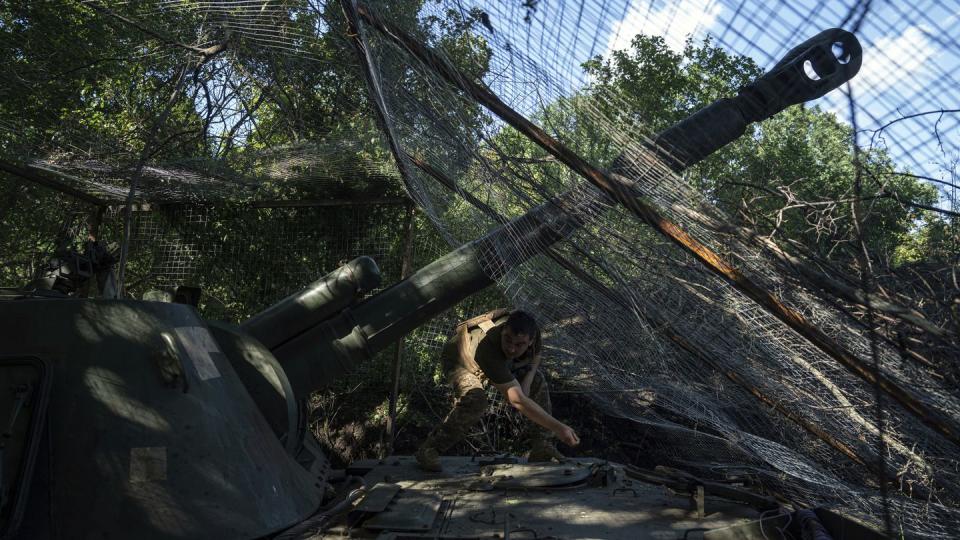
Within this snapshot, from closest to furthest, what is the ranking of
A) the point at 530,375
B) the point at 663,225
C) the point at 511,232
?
the point at 663,225
the point at 511,232
the point at 530,375

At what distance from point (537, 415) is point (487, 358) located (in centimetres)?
53

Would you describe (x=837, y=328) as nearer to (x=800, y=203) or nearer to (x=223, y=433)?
(x=800, y=203)

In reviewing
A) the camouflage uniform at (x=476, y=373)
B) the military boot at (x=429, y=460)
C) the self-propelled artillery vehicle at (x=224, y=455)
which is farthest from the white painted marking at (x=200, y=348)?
the camouflage uniform at (x=476, y=373)

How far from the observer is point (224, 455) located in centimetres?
369

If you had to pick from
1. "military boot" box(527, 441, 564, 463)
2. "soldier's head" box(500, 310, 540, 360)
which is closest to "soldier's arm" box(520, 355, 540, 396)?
"military boot" box(527, 441, 564, 463)

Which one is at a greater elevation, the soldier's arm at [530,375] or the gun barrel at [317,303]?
the gun barrel at [317,303]

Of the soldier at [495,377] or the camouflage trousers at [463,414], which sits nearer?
the soldier at [495,377]

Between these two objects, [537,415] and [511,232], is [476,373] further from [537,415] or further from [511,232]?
[511,232]

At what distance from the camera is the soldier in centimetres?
499

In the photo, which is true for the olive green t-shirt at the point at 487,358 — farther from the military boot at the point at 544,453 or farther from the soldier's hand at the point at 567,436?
the soldier's hand at the point at 567,436

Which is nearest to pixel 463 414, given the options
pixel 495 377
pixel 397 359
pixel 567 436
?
pixel 495 377

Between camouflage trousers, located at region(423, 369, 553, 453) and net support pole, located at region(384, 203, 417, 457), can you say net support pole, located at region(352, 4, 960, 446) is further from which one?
net support pole, located at region(384, 203, 417, 457)

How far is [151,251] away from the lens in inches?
363

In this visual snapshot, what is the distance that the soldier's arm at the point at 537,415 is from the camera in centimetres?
459
